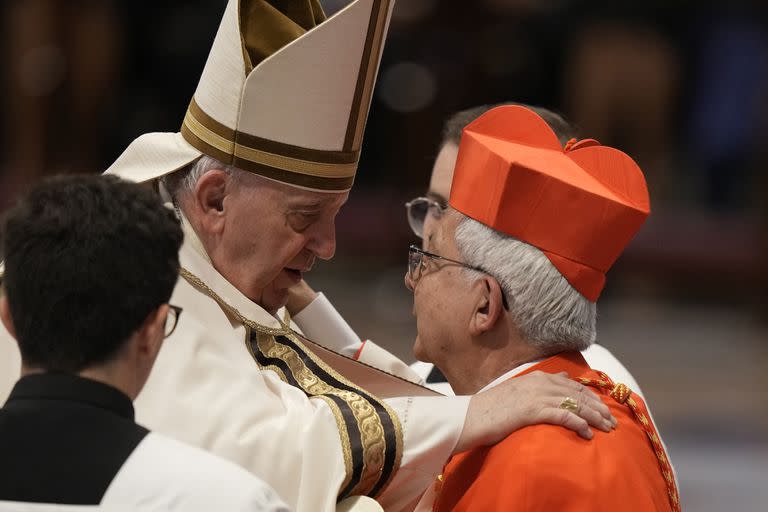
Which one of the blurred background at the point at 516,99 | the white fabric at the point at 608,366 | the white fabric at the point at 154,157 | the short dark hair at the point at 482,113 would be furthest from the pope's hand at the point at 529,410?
the blurred background at the point at 516,99

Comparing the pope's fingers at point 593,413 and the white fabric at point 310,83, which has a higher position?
the white fabric at point 310,83

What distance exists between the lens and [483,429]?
8.14 feet

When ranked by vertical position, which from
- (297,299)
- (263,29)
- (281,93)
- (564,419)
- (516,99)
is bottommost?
(516,99)

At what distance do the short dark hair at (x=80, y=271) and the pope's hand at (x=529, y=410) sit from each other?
0.85 metres

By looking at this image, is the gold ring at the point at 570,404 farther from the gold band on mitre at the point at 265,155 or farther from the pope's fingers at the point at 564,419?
the gold band on mitre at the point at 265,155

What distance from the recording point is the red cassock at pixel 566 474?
2369 millimetres

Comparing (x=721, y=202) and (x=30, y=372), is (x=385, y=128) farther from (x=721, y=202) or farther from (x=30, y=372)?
(x=30, y=372)

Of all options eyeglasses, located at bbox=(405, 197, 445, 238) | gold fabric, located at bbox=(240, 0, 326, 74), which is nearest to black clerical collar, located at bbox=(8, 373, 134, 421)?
gold fabric, located at bbox=(240, 0, 326, 74)

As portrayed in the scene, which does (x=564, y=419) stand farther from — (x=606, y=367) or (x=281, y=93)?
(x=606, y=367)

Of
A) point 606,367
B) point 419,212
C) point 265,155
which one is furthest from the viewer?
point 419,212

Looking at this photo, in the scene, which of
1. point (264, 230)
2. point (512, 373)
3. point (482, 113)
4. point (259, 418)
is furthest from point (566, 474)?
point (482, 113)

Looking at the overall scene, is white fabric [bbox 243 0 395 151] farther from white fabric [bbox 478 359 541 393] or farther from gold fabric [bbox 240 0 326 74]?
white fabric [bbox 478 359 541 393]

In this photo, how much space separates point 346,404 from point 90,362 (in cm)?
83

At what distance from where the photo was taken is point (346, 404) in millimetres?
2539
